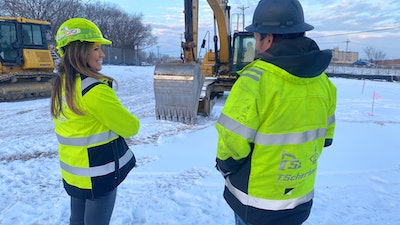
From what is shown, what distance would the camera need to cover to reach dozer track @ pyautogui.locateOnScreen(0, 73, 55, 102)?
1175 centimetres

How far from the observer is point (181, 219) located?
334 centimetres

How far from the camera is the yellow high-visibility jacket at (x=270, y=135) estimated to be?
1.51 metres

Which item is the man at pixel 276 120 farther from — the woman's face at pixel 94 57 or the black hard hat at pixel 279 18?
the woman's face at pixel 94 57

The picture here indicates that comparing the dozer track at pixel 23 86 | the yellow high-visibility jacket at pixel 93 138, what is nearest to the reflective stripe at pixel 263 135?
the yellow high-visibility jacket at pixel 93 138

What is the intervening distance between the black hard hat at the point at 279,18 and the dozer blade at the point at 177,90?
6173 mm

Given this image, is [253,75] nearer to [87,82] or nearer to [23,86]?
[87,82]

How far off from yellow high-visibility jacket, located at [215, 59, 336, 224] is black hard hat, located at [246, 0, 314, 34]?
18 centimetres

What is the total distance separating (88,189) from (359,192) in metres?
3.46

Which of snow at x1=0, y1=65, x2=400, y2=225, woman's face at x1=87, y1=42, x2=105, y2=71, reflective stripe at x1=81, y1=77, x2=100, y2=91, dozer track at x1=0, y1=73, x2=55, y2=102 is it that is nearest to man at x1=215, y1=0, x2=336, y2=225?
reflective stripe at x1=81, y1=77, x2=100, y2=91

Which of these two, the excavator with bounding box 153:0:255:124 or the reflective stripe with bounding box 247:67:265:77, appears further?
the excavator with bounding box 153:0:255:124

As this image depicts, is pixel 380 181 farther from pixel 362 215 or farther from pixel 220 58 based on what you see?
pixel 220 58

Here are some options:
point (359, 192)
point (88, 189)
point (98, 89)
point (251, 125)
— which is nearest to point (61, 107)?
point (98, 89)

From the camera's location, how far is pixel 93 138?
1.96 metres

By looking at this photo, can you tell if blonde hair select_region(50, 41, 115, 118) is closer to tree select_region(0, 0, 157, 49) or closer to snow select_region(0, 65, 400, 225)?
snow select_region(0, 65, 400, 225)
